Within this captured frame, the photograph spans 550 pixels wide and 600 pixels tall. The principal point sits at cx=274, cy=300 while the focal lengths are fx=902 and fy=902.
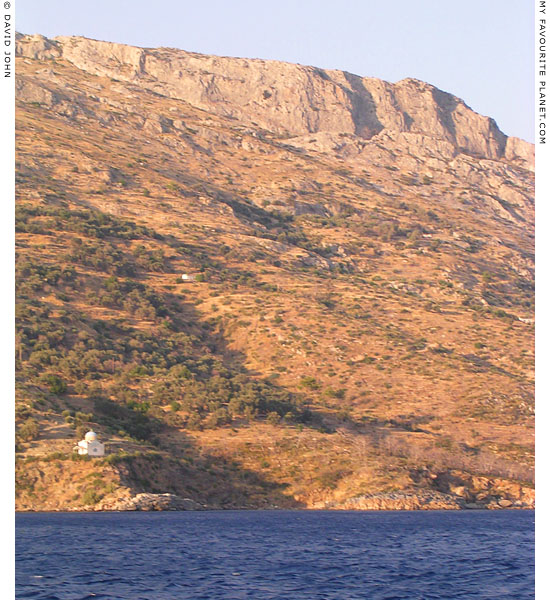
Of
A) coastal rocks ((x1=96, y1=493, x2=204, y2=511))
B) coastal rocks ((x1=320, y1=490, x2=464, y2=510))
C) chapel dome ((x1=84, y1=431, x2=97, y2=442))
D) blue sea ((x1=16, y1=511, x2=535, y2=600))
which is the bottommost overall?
coastal rocks ((x1=320, y1=490, x2=464, y2=510))

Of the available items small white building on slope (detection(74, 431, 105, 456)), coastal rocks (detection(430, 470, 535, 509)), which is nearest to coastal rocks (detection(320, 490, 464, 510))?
coastal rocks (detection(430, 470, 535, 509))

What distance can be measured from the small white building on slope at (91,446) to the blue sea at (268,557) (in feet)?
19.9

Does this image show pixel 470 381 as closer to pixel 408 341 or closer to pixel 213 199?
pixel 408 341

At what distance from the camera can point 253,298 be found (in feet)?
378

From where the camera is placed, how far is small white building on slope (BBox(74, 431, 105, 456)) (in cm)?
6731

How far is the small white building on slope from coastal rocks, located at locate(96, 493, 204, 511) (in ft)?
13.7

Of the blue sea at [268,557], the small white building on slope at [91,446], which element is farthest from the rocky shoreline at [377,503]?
the small white building on slope at [91,446]

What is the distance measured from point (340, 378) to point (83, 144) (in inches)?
2978

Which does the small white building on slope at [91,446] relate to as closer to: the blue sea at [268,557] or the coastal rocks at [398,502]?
the blue sea at [268,557]

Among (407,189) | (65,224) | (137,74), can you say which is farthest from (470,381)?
(137,74)

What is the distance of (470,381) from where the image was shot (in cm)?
9762

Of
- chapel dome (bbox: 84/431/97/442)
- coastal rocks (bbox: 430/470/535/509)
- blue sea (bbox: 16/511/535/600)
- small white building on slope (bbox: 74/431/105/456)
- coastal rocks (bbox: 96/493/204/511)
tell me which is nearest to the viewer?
blue sea (bbox: 16/511/535/600)

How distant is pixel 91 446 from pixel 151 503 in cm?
618

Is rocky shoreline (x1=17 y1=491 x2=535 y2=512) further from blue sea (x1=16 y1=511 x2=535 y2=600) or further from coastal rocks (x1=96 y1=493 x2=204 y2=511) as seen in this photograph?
blue sea (x1=16 y1=511 x2=535 y2=600)
